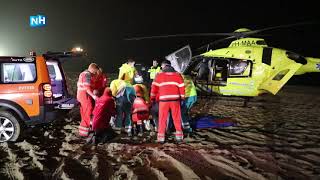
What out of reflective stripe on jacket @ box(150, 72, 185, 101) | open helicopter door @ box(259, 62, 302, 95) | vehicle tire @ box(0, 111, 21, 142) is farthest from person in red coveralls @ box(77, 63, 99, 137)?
open helicopter door @ box(259, 62, 302, 95)

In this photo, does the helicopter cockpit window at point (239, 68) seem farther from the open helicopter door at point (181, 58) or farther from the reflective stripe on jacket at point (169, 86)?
the reflective stripe on jacket at point (169, 86)

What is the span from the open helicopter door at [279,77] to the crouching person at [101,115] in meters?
6.75

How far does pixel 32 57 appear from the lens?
6.51 metres

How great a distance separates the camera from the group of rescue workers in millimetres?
6688

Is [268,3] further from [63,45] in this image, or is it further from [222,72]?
[222,72]

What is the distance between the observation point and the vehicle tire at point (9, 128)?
6367 millimetres

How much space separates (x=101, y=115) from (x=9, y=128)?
1.80 m

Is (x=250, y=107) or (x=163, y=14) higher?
(x=163, y=14)

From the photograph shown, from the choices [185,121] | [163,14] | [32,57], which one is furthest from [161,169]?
[163,14]

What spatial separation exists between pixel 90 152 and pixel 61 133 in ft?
5.57

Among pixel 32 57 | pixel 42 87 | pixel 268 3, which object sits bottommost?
pixel 42 87

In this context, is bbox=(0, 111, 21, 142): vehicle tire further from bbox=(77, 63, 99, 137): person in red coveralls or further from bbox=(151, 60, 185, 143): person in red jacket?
bbox=(151, 60, 185, 143): person in red jacket

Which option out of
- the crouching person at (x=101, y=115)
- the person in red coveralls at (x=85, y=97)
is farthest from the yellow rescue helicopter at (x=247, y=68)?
the person in red coveralls at (x=85, y=97)

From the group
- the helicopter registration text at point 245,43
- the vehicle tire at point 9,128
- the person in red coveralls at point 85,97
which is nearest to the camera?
the vehicle tire at point 9,128
